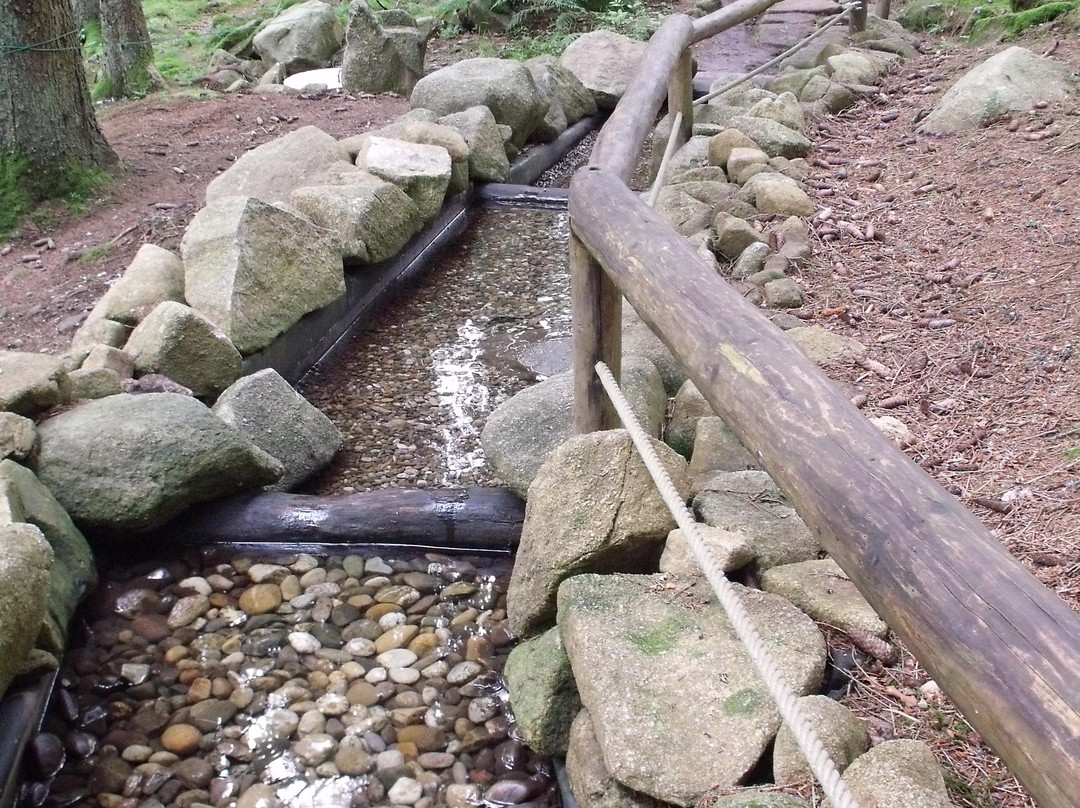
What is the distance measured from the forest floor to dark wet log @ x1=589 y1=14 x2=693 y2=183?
1134mm

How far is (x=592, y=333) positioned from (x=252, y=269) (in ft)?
7.33

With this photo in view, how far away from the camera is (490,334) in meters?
5.23

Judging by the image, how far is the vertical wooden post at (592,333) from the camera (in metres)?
2.90

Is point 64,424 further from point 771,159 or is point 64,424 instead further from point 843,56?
point 843,56

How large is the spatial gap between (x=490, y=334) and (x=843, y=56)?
4427mm

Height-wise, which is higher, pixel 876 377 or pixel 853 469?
pixel 853 469

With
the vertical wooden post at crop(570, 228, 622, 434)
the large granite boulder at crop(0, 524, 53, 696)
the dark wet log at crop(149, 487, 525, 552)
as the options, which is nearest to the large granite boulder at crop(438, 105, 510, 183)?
the dark wet log at crop(149, 487, 525, 552)

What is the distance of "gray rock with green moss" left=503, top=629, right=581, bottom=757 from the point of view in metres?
2.47

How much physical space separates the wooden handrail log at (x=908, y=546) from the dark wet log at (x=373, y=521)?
63.0 inches

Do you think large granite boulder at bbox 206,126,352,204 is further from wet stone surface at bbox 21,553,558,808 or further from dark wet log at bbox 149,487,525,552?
wet stone surface at bbox 21,553,558,808

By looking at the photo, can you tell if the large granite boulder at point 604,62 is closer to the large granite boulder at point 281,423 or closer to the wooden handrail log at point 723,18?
the wooden handrail log at point 723,18

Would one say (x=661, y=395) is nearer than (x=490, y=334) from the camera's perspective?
Yes

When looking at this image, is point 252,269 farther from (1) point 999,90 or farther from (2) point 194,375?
(1) point 999,90

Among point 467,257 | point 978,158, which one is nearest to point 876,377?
point 978,158
